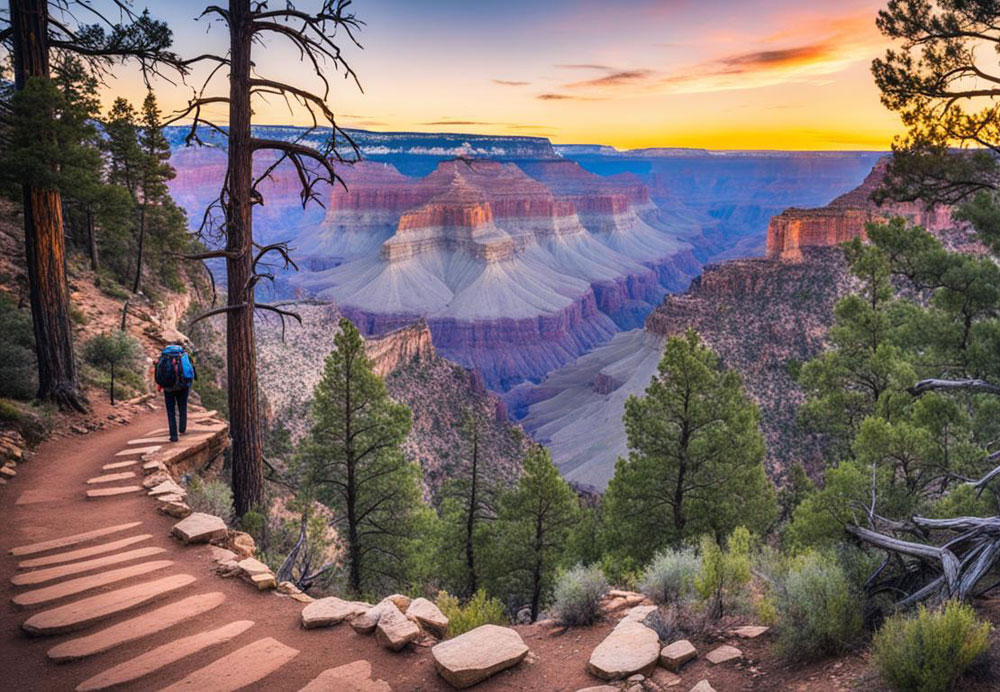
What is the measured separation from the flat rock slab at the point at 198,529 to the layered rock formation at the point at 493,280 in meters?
90.3

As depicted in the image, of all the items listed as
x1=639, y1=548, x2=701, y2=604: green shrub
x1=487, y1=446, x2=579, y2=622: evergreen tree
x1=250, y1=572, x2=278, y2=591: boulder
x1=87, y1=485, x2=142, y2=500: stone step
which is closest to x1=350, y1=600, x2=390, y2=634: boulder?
x1=250, y1=572, x2=278, y2=591: boulder

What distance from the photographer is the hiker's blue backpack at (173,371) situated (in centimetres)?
1023

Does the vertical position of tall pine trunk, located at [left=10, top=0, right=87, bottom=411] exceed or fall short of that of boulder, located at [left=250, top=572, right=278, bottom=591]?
it exceeds it

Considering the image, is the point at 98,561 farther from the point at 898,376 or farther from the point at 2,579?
the point at 898,376

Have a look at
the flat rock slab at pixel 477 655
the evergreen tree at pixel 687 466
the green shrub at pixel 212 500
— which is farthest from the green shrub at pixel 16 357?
the evergreen tree at pixel 687 466

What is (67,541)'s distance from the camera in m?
Result: 6.99

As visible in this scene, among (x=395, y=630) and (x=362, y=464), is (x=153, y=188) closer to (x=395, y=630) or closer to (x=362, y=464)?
(x=362, y=464)

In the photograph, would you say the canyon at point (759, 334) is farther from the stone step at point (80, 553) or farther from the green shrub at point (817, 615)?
the stone step at point (80, 553)

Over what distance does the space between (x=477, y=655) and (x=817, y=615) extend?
10.4ft

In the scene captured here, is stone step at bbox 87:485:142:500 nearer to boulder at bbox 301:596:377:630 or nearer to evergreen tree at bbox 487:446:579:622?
boulder at bbox 301:596:377:630

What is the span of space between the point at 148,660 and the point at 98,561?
218cm

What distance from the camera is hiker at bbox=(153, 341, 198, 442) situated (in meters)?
10.2

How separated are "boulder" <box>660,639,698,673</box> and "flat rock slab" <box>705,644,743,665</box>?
0.14 meters

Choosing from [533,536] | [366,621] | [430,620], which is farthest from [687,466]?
[366,621]
